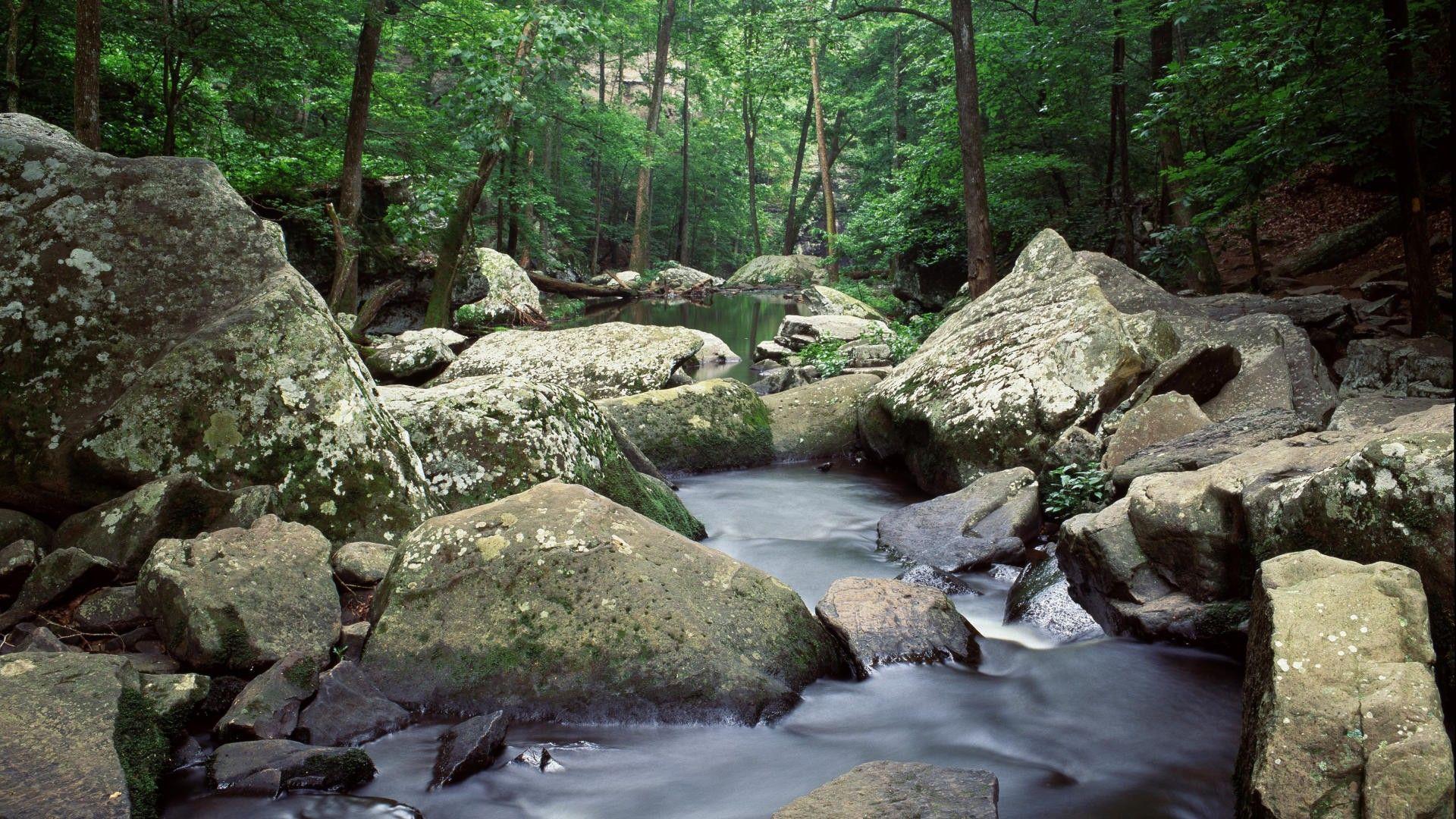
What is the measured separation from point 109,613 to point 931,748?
11.9 feet

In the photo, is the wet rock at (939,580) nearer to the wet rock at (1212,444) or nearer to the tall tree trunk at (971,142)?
the wet rock at (1212,444)

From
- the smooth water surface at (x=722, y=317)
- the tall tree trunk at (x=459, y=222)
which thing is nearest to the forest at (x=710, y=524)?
the tall tree trunk at (x=459, y=222)

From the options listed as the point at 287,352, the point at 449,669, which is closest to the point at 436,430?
the point at 287,352

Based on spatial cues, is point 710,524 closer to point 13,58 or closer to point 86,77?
point 86,77

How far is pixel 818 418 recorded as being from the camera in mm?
10172

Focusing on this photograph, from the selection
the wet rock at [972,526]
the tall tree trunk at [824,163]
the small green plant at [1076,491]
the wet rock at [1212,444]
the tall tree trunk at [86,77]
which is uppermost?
the tall tree trunk at [824,163]

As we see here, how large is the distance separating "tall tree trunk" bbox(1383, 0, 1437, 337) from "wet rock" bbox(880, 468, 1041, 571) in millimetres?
4305

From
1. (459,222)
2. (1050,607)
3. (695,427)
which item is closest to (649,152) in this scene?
(459,222)

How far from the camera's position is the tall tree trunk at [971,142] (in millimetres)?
11836

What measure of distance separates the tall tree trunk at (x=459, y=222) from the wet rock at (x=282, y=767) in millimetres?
9064

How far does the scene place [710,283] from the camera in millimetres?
39156

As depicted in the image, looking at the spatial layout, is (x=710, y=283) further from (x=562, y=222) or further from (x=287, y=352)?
(x=287, y=352)

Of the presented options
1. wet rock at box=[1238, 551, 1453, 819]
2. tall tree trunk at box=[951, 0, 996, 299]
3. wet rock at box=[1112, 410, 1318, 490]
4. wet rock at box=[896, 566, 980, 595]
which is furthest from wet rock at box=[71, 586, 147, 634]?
→ tall tree trunk at box=[951, 0, 996, 299]

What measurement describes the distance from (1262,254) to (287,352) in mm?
16299
